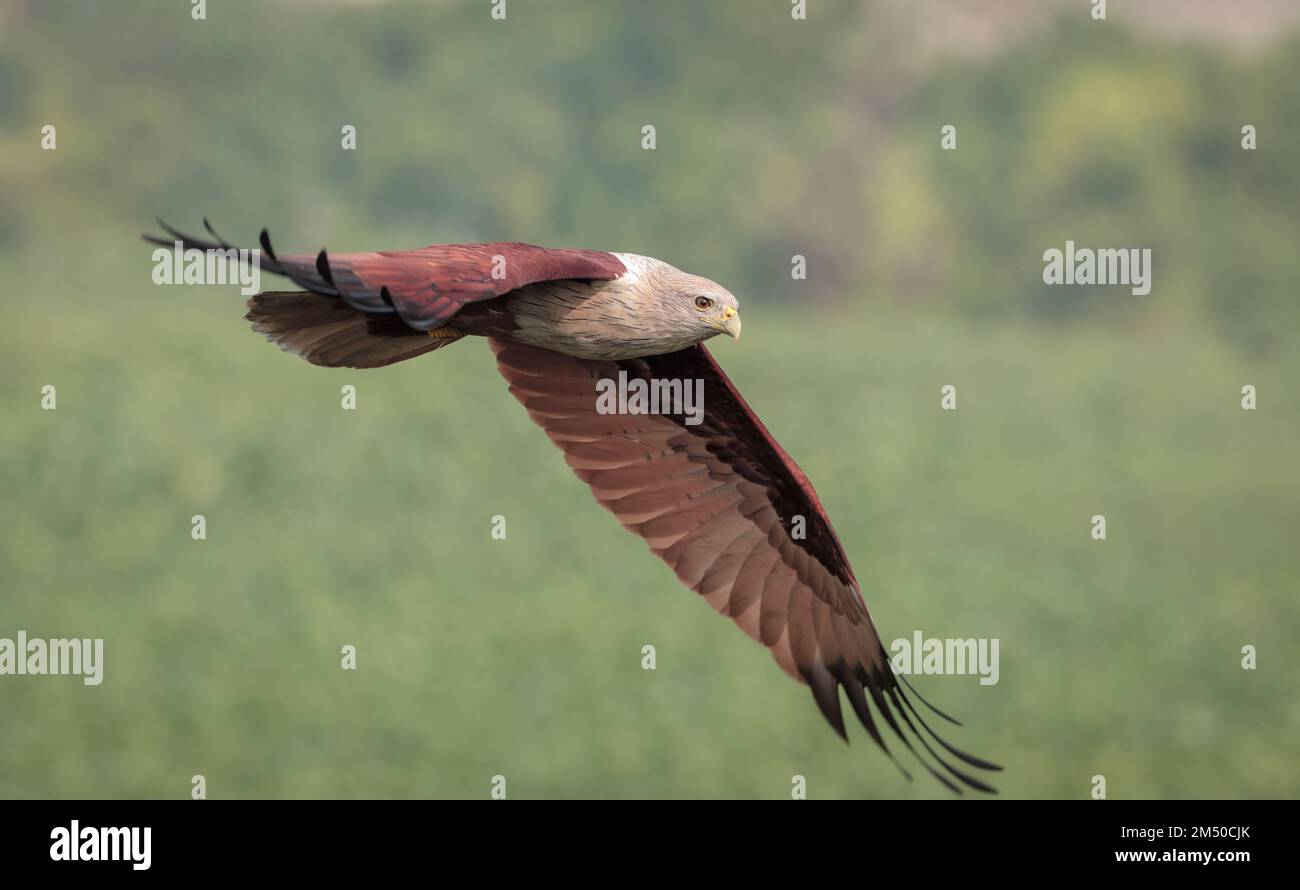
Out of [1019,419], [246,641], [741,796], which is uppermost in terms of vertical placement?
[1019,419]

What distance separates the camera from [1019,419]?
114 feet

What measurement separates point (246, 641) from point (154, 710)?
1732 millimetres

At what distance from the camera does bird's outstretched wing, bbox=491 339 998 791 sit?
1007 cm

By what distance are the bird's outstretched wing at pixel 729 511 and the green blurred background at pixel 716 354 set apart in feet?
47.9

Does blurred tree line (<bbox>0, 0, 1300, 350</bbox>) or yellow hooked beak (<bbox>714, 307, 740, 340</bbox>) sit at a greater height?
blurred tree line (<bbox>0, 0, 1300, 350</bbox>)

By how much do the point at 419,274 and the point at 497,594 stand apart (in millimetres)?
20460

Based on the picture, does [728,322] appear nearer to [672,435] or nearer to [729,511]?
[672,435]

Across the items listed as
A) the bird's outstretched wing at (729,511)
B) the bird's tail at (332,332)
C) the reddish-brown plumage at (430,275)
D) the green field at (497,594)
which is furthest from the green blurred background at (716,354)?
the reddish-brown plumage at (430,275)

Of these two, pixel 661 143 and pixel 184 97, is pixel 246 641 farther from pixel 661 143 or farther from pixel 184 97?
pixel 661 143

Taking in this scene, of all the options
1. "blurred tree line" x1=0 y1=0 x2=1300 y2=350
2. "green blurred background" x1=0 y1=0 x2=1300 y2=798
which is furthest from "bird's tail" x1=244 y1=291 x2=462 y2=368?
"blurred tree line" x1=0 y1=0 x2=1300 y2=350

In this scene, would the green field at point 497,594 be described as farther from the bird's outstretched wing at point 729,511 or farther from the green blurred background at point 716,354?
the bird's outstretched wing at point 729,511

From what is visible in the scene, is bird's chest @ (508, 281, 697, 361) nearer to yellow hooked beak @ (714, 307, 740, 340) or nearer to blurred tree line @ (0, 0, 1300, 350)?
yellow hooked beak @ (714, 307, 740, 340)

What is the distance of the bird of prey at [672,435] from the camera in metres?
8.14

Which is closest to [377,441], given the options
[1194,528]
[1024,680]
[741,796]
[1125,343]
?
[741,796]
